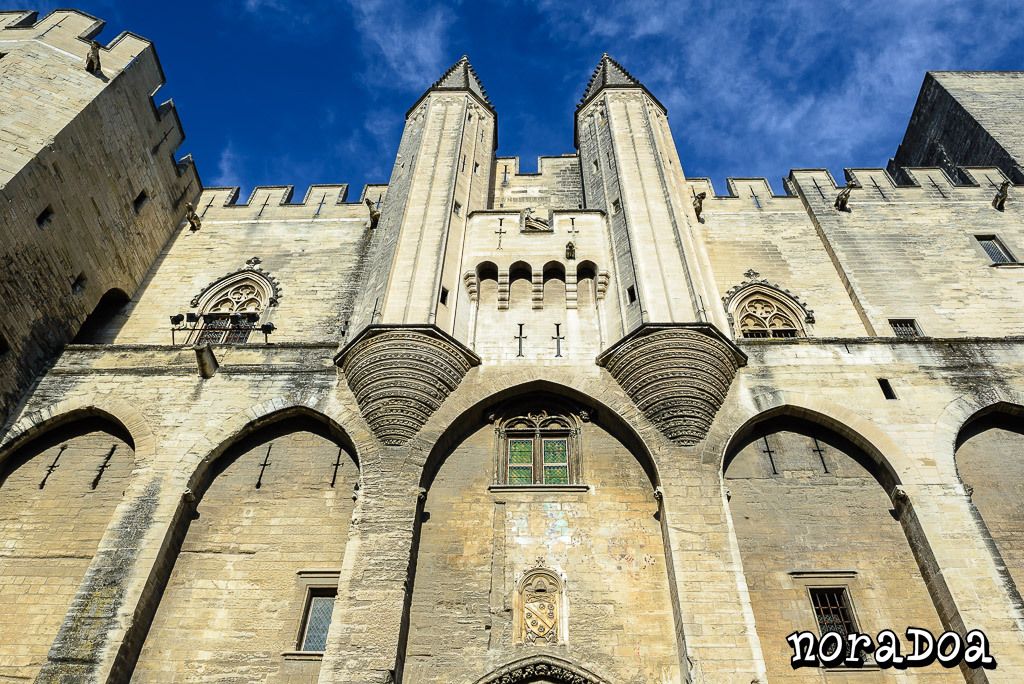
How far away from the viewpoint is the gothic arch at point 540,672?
29.8ft

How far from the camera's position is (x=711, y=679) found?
8.39 m

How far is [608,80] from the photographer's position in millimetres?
19359

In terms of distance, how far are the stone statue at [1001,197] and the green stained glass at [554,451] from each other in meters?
13.4

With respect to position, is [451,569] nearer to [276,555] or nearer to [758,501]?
[276,555]

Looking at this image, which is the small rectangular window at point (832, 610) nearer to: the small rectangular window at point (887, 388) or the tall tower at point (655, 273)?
the tall tower at point (655, 273)

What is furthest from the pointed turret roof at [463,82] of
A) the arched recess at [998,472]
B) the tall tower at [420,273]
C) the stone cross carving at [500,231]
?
the arched recess at [998,472]

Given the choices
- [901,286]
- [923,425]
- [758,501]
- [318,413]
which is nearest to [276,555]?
[318,413]

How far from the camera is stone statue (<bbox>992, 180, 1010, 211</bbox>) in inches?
691

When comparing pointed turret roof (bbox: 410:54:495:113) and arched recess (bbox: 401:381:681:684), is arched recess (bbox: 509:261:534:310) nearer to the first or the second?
arched recess (bbox: 401:381:681:684)

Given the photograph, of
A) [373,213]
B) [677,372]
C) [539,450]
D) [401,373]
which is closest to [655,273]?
[677,372]

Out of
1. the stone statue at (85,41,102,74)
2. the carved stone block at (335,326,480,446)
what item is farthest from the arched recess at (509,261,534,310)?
the stone statue at (85,41,102,74)

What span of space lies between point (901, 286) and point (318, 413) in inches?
475

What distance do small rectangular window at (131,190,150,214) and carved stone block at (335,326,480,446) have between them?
7789mm

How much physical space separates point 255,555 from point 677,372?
671cm
